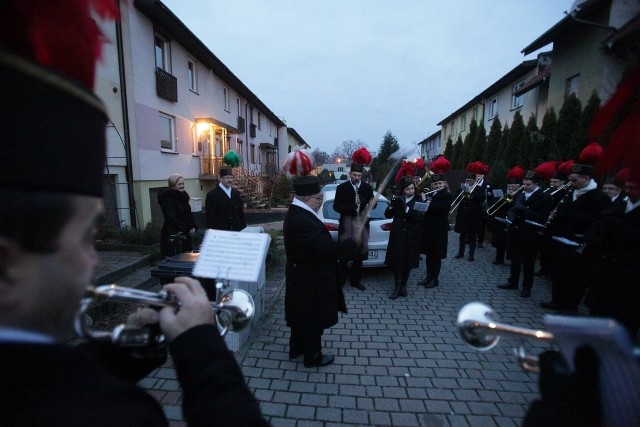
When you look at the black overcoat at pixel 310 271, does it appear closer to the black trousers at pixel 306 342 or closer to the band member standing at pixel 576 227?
the black trousers at pixel 306 342

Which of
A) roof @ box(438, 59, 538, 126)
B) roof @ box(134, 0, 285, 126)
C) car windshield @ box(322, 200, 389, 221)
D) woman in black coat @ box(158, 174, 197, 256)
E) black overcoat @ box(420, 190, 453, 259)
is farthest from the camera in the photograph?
roof @ box(438, 59, 538, 126)

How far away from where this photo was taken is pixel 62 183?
2.33 ft

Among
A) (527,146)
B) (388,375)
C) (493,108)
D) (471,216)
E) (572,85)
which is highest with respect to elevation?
(493,108)

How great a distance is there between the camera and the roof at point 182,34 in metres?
10.5

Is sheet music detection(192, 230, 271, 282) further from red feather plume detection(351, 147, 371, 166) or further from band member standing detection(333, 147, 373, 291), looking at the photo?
red feather plume detection(351, 147, 371, 166)

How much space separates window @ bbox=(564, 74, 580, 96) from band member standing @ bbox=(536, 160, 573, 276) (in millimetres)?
7959

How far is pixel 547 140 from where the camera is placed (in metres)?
11.8

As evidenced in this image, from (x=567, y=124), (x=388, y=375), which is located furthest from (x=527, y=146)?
(x=388, y=375)

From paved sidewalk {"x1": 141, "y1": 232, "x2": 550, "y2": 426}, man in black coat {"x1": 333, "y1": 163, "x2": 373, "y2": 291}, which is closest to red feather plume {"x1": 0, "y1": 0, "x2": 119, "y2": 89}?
paved sidewalk {"x1": 141, "y1": 232, "x2": 550, "y2": 426}

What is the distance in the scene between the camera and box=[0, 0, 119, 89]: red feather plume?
0.82 m

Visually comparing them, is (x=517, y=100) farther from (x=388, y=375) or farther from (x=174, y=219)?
(x=388, y=375)

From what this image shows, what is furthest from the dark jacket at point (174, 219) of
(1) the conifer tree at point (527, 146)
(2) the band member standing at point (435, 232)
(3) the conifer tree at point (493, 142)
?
(3) the conifer tree at point (493, 142)

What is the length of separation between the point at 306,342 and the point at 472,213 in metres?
5.80

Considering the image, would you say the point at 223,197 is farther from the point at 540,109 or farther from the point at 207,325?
the point at 540,109
